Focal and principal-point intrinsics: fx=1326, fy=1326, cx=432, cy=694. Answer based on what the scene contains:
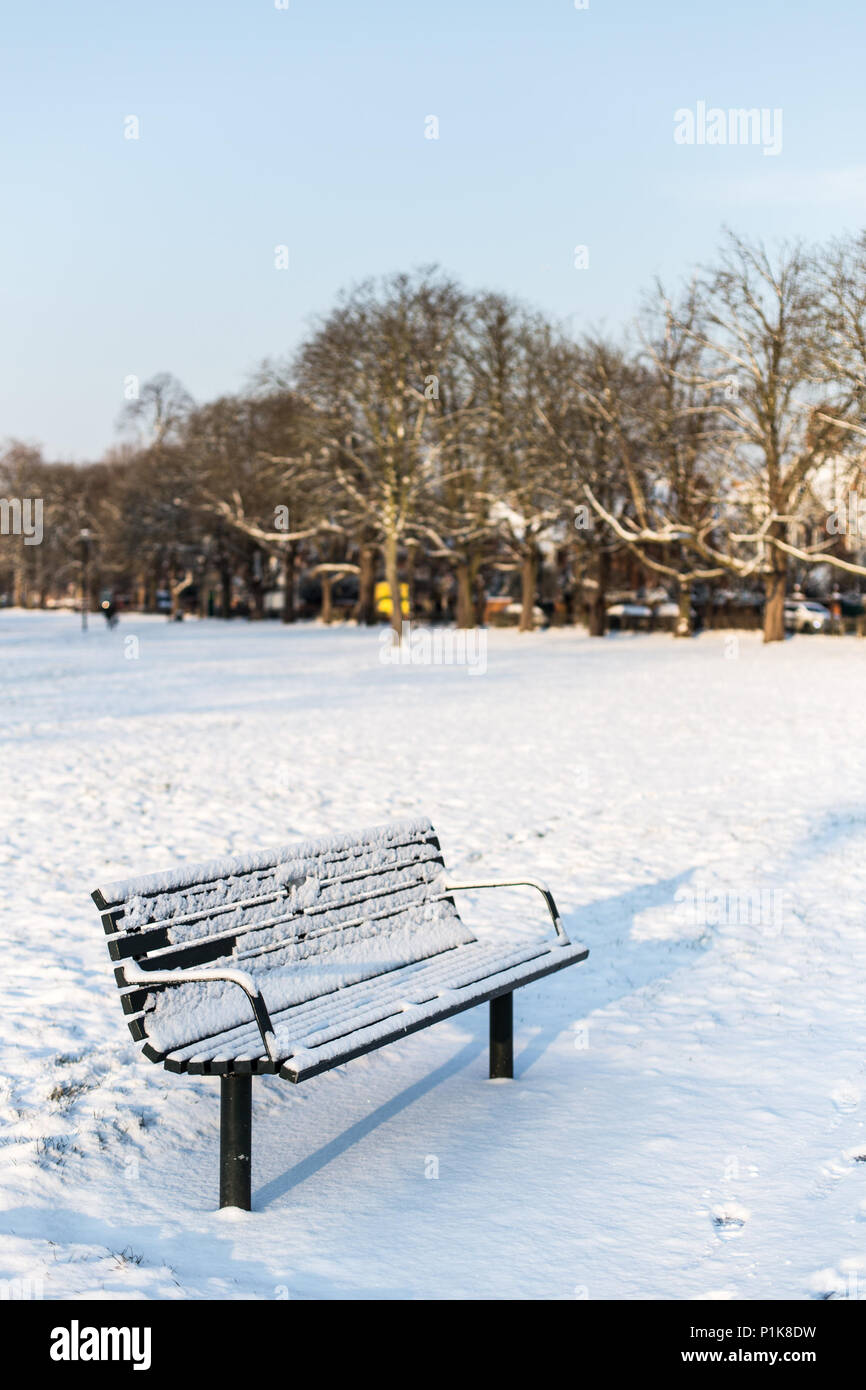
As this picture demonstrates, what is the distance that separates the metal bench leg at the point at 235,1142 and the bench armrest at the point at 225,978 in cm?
15

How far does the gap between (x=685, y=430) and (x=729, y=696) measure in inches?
655

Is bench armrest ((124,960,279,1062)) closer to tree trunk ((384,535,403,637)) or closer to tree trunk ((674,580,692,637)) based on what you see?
tree trunk ((384,535,403,637))

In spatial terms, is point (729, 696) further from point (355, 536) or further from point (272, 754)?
point (355, 536)

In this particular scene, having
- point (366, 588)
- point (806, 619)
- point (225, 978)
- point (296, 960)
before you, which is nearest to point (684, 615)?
point (806, 619)

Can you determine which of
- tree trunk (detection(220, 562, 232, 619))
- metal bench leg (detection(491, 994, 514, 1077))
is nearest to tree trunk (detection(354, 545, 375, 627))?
tree trunk (detection(220, 562, 232, 619))

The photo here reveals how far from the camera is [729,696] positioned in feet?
70.0

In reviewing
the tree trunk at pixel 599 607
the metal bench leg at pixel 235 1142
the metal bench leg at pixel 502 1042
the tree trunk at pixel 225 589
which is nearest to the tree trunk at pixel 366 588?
the tree trunk at pixel 599 607

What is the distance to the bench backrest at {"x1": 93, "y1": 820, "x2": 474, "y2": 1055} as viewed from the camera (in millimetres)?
4141

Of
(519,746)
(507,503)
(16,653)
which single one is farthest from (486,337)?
(519,746)

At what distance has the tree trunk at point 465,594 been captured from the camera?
155 ft

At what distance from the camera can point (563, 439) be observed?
125 feet

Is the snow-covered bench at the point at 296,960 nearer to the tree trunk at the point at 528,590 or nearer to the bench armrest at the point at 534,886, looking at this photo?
the bench armrest at the point at 534,886

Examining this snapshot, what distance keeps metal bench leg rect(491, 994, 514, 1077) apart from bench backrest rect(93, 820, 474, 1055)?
1.26ft
